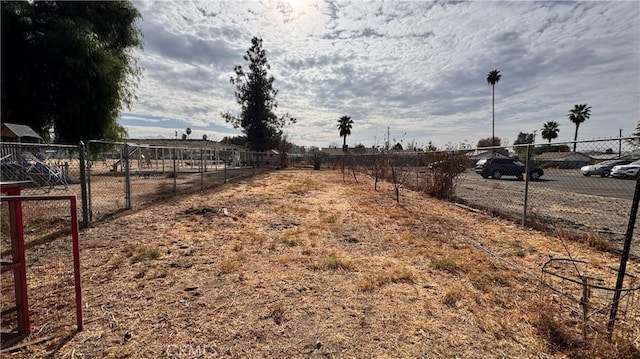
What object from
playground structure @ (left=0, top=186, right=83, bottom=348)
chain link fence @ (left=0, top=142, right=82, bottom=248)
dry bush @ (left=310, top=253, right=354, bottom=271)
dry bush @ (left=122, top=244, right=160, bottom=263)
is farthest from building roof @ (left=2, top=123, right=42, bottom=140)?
dry bush @ (left=310, top=253, right=354, bottom=271)

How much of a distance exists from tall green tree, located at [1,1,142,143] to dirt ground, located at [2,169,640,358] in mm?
14142

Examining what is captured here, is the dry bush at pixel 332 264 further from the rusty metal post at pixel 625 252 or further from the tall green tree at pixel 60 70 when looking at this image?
the tall green tree at pixel 60 70

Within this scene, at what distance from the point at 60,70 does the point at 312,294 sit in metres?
19.7

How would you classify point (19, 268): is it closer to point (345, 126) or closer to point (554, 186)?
point (554, 186)

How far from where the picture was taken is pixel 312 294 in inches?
142

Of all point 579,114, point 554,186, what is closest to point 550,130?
point 579,114

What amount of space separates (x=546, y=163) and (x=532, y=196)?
303 centimetres

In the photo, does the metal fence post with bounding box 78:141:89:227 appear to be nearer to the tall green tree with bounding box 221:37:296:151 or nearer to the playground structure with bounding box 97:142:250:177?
the playground structure with bounding box 97:142:250:177

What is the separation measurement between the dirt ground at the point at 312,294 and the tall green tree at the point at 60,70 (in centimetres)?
1414

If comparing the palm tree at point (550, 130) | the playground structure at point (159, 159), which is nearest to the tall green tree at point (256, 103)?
the playground structure at point (159, 159)

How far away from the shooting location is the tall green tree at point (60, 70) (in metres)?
15.8

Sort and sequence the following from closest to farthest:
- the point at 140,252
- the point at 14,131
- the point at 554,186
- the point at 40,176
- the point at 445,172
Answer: the point at 140,252, the point at 40,176, the point at 554,186, the point at 445,172, the point at 14,131

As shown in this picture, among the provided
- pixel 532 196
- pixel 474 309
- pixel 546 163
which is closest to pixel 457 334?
pixel 474 309

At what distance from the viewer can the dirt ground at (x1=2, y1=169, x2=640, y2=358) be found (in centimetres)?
264
